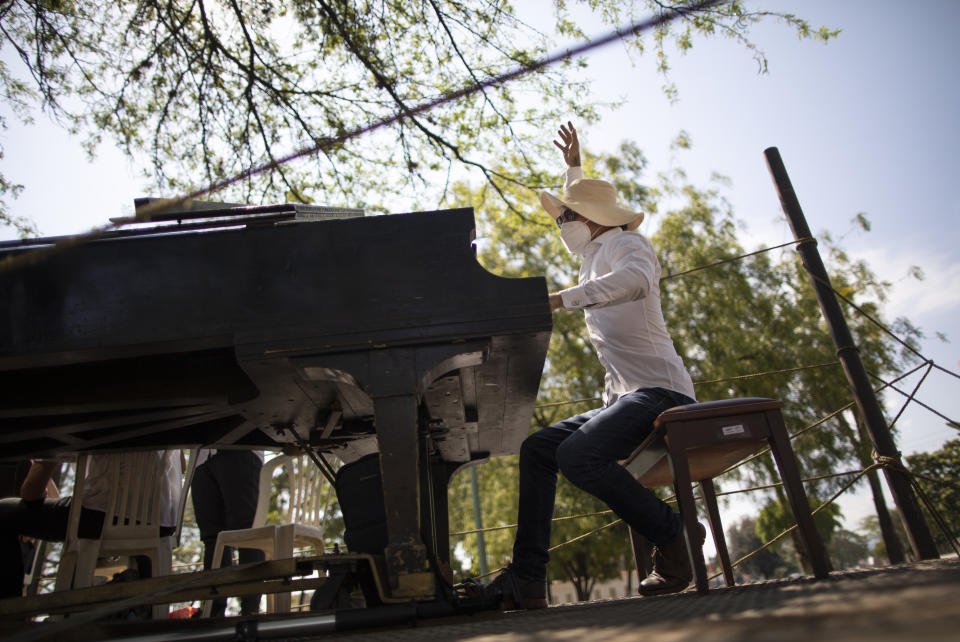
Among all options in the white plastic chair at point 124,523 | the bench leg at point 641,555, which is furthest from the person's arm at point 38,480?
the bench leg at point 641,555

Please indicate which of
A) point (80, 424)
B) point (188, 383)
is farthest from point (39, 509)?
point (188, 383)

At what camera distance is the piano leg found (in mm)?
1944

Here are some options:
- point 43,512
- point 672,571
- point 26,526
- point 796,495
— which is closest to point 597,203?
point 796,495

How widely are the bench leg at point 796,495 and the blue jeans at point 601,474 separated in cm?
39

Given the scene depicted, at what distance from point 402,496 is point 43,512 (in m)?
2.62

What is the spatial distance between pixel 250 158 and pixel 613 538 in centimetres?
1317

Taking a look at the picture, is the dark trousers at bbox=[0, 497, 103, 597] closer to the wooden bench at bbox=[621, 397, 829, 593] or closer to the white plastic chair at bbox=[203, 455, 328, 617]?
the white plastic chair at bbox=[203, 455, 328, 617]

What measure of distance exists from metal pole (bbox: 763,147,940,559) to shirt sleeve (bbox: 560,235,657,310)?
2198 millimetres

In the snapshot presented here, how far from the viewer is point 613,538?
52.6 ft

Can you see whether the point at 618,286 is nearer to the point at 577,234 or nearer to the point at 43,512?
the point at 577,234

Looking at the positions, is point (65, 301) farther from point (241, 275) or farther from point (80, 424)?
point (80, 424)

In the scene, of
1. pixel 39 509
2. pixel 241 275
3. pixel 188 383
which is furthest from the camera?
pixel 39 509

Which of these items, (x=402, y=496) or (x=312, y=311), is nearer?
(x=402, y=496)

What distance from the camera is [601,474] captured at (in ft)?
7.99
